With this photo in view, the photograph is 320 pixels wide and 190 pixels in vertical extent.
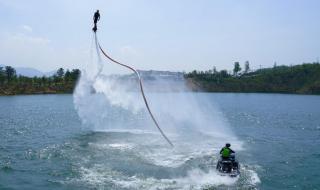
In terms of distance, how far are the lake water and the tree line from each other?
113 m

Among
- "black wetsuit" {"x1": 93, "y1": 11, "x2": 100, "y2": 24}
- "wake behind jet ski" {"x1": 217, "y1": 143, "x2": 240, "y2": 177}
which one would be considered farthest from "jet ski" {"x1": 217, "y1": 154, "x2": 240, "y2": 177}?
"black wetsuit" {"x1": 93, "y1": 11, "x2": 100, "y2": 24}

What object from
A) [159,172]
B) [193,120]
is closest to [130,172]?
[159,172]

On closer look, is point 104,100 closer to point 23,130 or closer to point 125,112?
point 23,130

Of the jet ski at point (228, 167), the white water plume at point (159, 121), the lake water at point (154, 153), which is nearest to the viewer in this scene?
the lake water at point (154, 153)

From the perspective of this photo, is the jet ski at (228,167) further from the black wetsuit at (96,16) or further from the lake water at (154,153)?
the black wetsuit at (96,16)

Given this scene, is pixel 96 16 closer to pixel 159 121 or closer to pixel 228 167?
pixel 228 167

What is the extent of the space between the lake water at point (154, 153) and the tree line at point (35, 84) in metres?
113

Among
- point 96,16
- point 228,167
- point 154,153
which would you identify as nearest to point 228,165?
point 228,167

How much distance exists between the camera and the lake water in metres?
27.8

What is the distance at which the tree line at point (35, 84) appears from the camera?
6626 inches

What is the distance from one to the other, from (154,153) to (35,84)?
151344mm

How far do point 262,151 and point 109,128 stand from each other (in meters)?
20.4

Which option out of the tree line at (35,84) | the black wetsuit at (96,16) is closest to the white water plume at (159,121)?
the black wetsuit at (96,16)

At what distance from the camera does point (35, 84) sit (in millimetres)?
178125
